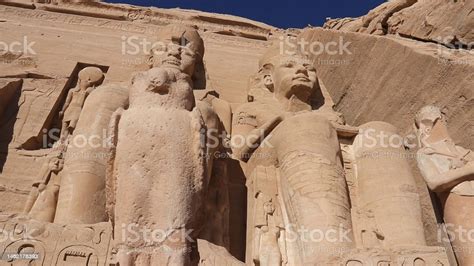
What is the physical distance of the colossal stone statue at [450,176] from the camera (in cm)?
383

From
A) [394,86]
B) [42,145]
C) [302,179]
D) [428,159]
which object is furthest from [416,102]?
[42,145]

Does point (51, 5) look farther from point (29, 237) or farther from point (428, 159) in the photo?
point (428, 159)

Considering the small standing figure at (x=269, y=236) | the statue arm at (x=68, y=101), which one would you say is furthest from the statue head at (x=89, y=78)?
the small standing figure at (x=269, y=236)

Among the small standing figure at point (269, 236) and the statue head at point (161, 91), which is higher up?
the statue head at point (161, 91)

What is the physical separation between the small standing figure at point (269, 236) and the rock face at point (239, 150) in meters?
0.01

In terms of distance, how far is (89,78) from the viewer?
6.20 m

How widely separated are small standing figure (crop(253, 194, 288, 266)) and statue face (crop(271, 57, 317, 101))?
1.67 meters

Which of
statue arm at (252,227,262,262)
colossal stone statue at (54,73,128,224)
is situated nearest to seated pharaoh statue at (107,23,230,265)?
colossal stone statue at (54,73,128,224)

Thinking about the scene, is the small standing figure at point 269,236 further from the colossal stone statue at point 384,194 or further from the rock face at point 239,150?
the colossal stone statue at point 384,194

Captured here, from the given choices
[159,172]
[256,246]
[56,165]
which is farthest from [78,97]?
[256,246]

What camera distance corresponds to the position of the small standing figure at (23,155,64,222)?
4129 millimetres

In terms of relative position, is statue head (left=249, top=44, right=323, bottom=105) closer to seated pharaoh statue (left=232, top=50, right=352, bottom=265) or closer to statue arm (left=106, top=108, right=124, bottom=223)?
seated pharaoh statue (left=232, top=50, right=352, bottom=265)

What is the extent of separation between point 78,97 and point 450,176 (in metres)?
3.99

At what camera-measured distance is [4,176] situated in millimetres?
4926
